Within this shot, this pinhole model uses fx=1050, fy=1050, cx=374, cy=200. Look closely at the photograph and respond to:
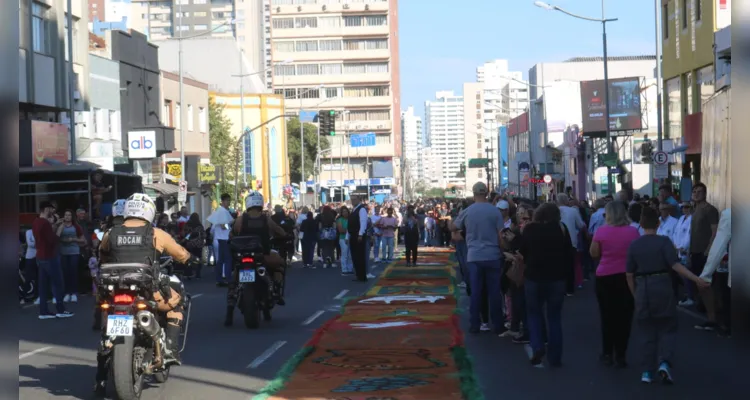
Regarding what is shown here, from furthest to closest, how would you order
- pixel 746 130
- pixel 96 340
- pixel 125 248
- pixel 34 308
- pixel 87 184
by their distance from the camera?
pixel 87 184, pixel 34 308, pixel 96 340, pixel 125 248, pixel 746 130

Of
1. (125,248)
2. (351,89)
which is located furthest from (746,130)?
(351,89)

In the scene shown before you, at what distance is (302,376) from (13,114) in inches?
335

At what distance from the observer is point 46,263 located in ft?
56.7

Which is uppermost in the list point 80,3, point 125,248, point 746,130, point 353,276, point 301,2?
point 301,2

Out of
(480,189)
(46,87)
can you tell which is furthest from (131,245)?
(46,87)

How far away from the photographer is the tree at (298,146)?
103875mm

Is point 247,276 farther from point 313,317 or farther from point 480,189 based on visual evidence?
point 480,189

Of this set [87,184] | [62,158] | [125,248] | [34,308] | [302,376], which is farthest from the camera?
[62,158]

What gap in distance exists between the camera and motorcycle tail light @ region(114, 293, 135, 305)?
8500 mm

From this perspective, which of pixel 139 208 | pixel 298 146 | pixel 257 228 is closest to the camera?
pixel 139 208

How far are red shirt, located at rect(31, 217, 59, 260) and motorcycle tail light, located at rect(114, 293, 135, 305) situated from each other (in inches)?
363

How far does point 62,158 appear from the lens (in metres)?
32.9

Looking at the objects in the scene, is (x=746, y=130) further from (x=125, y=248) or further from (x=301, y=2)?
(x=301, y=2)

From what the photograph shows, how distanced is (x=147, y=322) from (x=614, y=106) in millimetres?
57003
